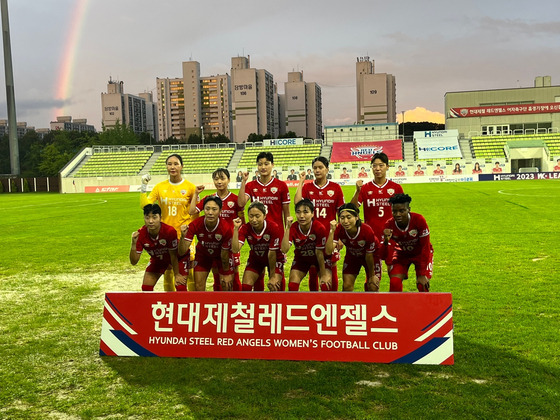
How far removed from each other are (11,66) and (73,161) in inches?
527

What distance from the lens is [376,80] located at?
14025 centimetres

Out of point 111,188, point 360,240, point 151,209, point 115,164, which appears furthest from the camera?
point 115,164

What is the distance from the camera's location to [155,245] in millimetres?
7094

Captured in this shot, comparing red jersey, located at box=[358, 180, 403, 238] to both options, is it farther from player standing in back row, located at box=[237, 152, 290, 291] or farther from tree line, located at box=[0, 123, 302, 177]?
tree line, located at box=[0, 123, 302, 177]

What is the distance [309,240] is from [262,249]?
733 mm

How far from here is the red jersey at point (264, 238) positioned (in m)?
7.05

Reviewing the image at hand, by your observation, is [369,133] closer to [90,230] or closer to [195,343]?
[90,230]

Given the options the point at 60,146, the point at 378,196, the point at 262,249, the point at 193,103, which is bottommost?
the point at 262,249

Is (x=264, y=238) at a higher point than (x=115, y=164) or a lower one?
lower

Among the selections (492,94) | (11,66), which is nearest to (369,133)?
(492,94)

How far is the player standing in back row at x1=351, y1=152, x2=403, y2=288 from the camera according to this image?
26.2ft

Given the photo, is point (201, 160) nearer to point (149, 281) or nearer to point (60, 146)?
point (60, 146)

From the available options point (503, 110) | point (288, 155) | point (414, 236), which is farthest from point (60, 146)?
point (414, 236)

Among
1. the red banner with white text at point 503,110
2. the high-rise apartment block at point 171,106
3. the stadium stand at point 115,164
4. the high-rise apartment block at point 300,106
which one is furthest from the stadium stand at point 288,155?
the high-rise apartment block at point 171,106
